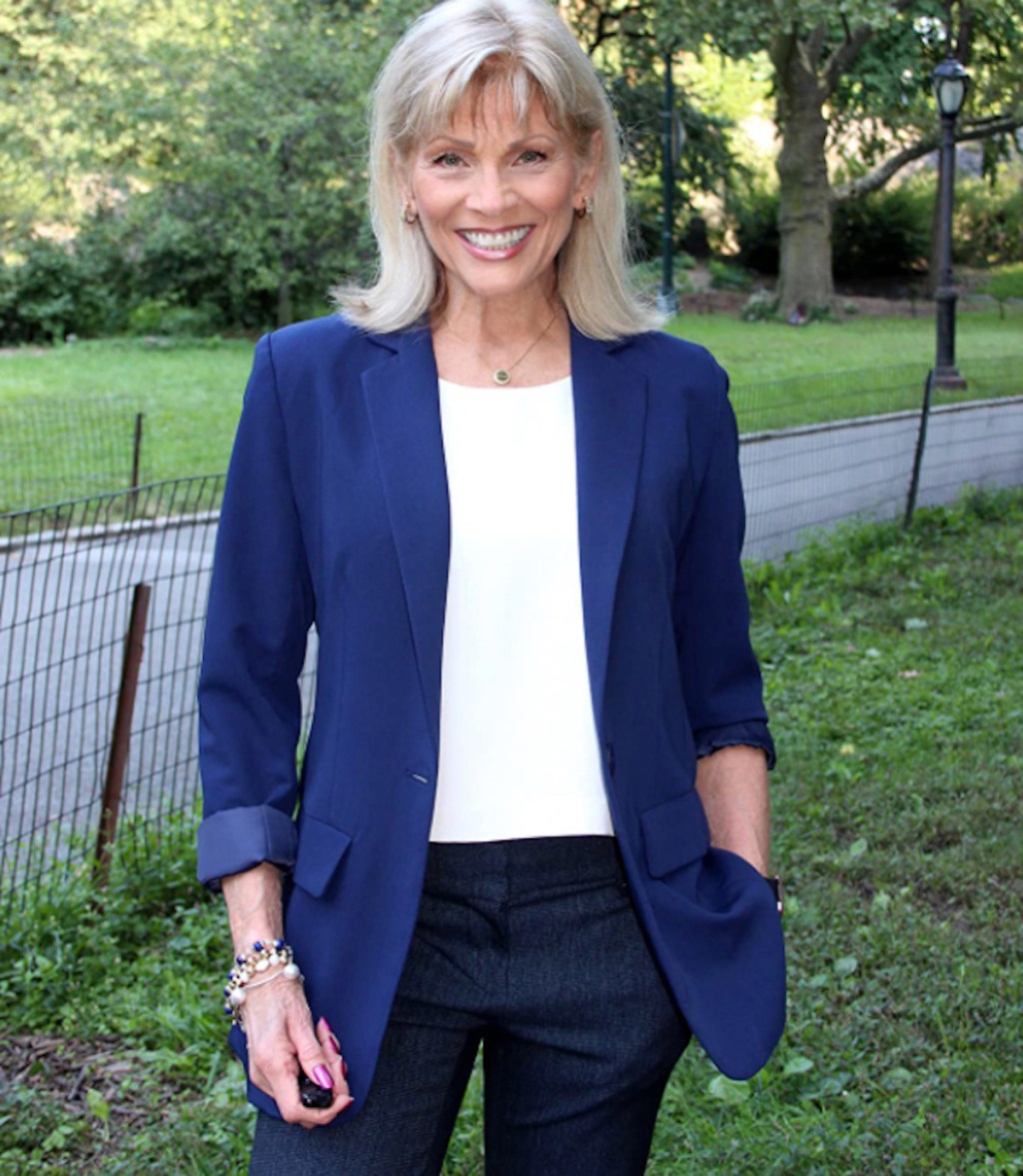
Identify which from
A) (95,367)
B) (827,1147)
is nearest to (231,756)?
(827,1147)

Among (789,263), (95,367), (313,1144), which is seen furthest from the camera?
(789,263)

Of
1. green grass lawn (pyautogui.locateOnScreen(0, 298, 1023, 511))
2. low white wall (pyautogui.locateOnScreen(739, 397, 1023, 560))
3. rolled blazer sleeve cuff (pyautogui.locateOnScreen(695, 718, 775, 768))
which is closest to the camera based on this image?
rolled blazer sleeve cuff (pyautogui.locateOnScreen(695, 718, 775, 768))

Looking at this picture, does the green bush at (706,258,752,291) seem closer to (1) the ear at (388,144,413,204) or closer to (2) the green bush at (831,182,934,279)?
(2) the green bush at (831,182,934,279)

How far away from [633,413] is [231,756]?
66 cm

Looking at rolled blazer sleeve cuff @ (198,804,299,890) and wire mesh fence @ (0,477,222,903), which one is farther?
wire mesh fence @ (0,477,222,903)

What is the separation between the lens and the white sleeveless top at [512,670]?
186 centimetres

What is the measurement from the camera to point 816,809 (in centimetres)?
552

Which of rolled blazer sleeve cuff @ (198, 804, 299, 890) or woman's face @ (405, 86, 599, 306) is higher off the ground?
woman's face @ (405, 86, 599, 306)

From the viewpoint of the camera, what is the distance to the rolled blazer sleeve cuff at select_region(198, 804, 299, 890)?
1817 millimetres

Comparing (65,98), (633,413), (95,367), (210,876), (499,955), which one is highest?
(65,98)


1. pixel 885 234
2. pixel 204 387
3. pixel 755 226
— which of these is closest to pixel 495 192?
pixel 204 387

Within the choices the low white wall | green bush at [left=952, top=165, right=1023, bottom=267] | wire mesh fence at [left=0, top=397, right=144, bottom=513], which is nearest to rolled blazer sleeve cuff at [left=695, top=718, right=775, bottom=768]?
the low white wall

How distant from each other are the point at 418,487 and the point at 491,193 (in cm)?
38

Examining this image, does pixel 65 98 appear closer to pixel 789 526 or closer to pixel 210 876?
pixel 789 526
